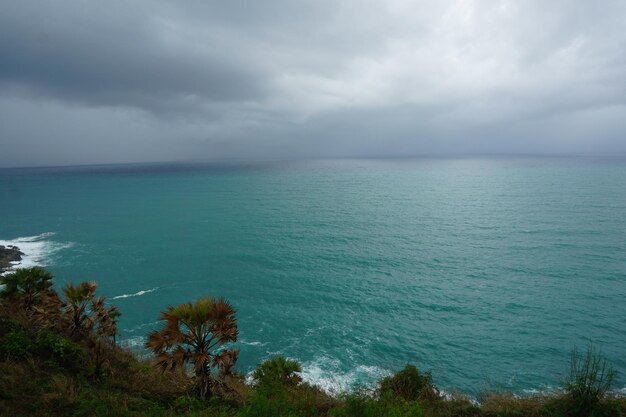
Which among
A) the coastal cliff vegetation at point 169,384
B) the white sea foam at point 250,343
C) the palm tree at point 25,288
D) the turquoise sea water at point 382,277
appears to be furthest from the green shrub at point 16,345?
the white sea foam at point 250,343

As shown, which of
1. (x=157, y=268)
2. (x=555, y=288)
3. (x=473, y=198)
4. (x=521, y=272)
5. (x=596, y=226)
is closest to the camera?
(x=555, y=288)

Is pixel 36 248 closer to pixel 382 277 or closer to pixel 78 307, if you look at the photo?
pixel 78 307

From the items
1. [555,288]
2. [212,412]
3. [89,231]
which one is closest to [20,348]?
[212,412]

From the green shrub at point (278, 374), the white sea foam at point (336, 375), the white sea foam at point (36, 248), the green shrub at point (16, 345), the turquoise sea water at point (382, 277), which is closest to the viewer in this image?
the green shrub at point (16, 345)

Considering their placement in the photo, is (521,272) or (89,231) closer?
(521,272)

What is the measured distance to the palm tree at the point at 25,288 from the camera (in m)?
20.9

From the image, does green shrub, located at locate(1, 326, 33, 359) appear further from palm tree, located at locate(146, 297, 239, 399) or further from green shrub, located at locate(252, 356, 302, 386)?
green shrub, located at locate(252, 356, 302, 386)

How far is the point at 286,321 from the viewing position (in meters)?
33.1

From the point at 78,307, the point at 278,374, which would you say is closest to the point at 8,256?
the point at 78,307

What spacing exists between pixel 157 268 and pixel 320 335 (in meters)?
28.9

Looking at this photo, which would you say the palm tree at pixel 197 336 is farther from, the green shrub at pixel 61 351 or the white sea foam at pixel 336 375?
the white sea foam at pixel 336 375

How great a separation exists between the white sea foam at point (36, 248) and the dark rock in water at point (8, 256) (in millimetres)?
657

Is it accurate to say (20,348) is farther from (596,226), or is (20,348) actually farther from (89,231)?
(596,226)

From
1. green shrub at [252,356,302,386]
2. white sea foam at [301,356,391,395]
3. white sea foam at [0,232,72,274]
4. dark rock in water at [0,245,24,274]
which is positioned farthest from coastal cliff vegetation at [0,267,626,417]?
white sea foam at [0,232,72,274]
